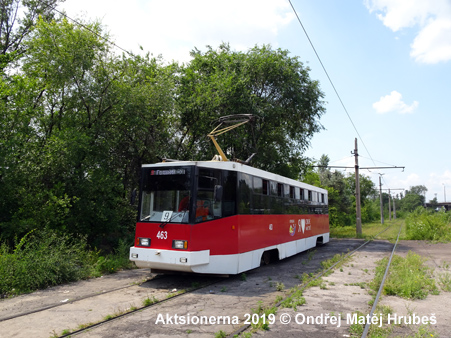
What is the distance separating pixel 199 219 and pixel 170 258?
1153 millimetres

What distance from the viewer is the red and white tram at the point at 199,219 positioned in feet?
27.0

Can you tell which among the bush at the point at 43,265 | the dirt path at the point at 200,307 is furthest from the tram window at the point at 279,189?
the bush at the point at 43,265

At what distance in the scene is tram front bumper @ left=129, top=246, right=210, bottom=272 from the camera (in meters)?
8.02

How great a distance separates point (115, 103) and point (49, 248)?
21.2 ft

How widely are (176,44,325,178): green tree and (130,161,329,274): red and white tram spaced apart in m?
8.67

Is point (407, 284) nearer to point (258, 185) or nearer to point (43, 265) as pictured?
point (258, 185)

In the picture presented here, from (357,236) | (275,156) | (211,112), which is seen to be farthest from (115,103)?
(357,236)

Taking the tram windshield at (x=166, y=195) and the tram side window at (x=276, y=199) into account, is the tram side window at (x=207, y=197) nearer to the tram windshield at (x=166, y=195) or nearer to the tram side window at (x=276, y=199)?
the tram windshield at (x=166, y=195)

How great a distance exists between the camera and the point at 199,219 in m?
8.35

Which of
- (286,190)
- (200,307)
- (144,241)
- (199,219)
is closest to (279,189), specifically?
(286,190)

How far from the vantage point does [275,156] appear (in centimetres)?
2116

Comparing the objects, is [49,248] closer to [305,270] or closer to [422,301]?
A: [305,270]

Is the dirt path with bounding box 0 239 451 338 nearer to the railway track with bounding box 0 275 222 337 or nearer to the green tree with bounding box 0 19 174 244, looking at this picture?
the railway track with bounding box 0 275 222 337

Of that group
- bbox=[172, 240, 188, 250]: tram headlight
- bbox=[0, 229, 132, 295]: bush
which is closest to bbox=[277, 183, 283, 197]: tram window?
bbox=[172, 240, 188, 250]: tram headlight
